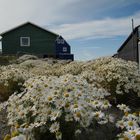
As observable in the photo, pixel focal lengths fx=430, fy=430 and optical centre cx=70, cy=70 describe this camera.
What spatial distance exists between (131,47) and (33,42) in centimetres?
1845

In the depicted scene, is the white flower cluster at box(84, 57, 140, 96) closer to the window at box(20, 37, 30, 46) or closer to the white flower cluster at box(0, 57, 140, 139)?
the white flower cluster at box(0, 57, 140, 139)

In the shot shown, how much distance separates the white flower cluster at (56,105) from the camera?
4316mm

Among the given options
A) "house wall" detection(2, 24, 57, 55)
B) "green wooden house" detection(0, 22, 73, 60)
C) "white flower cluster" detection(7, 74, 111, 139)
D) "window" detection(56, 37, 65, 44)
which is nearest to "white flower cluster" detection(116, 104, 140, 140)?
"white flower cluster" detection(7, 74, 111, 139)

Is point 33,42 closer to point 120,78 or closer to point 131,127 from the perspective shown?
point 120,78

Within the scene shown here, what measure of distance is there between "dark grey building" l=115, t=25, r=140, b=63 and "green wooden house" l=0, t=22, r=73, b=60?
1270cm

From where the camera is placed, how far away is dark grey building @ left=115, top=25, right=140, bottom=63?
19075 millimetres

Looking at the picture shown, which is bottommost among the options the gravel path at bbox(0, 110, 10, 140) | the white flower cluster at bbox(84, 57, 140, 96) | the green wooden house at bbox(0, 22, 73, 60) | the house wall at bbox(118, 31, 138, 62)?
the gravel path at bbox(0, 110, 10, 140)

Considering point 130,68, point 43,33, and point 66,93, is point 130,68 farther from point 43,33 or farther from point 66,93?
point 43,33

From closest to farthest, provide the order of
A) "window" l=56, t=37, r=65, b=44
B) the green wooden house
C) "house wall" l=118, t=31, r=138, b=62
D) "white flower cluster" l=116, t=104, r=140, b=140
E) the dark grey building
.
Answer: "white flower cluster" l=116, t=104, r=140, b=140, the dark grey building, "house wall" l=118, t=31, r=138, b=62, the green wooden house, "window" l=56, t=37, r=65, b=44

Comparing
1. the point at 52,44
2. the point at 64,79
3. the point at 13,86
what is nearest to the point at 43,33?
the point at 52,44

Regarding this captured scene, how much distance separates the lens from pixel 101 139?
4.91 meters

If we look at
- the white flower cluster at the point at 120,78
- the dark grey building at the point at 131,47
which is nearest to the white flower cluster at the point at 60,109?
the white flower cluster at the point at 120,78

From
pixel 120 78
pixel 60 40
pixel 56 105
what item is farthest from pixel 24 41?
pixel 56 105

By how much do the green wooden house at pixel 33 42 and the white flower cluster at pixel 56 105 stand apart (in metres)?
33.3
